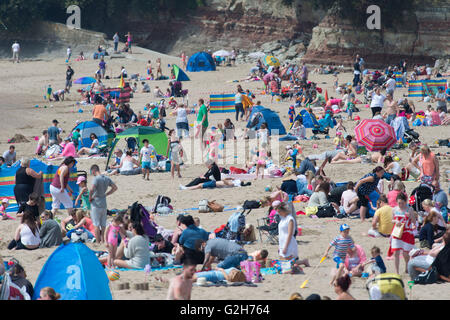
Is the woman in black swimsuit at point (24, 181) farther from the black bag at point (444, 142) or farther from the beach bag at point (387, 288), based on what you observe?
the black bag at point (444, 142)

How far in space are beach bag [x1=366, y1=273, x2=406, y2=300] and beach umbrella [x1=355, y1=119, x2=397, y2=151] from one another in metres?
9.69

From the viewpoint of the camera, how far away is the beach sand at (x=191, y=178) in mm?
10109

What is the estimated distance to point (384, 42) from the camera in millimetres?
39125

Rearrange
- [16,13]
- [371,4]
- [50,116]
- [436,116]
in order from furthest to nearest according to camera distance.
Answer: [16,13] → [371,4] → [50,116] → [436,116]

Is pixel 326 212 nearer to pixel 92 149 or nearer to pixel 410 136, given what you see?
pixel 410 136

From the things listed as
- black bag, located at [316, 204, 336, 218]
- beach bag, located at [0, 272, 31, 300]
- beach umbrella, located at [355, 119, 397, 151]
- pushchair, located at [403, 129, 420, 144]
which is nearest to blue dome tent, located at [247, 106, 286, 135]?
pushchair, located at [403, 129, 420, 144]

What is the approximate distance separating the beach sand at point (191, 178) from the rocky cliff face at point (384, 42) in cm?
348

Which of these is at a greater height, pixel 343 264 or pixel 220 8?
pixel 220 8

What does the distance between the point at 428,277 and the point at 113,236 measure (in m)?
4.35

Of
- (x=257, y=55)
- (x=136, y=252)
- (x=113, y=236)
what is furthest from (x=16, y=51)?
(x=136, y=252)
